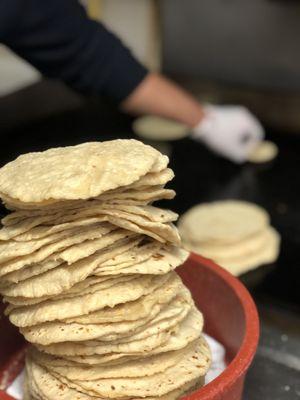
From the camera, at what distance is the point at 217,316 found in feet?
3.26

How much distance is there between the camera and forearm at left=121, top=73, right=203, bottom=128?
72.3 inches

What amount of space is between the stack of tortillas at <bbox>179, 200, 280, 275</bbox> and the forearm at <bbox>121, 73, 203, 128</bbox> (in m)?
0.39

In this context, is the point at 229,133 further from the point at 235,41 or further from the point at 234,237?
the point at 234,237

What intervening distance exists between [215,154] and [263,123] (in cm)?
28

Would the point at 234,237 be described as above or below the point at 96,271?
below

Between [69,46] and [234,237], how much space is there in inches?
25.8

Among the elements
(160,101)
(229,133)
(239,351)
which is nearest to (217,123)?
(229,133)

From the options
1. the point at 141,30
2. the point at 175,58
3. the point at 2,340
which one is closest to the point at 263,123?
the point at 175,58

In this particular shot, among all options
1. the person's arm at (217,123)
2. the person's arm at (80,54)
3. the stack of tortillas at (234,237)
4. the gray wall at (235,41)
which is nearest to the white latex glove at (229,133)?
the person's arm at (217,123)

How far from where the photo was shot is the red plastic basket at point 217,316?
34.8 inches

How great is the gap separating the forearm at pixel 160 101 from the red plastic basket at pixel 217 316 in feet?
2.99

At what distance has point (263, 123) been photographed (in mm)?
2307

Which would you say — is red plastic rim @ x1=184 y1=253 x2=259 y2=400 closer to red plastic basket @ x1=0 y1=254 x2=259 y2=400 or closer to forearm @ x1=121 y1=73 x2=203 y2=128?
red plastic basket @ x1=0 y1=254 x2=259 y2=400

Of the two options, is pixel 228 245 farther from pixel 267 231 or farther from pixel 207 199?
pixel 207 199
